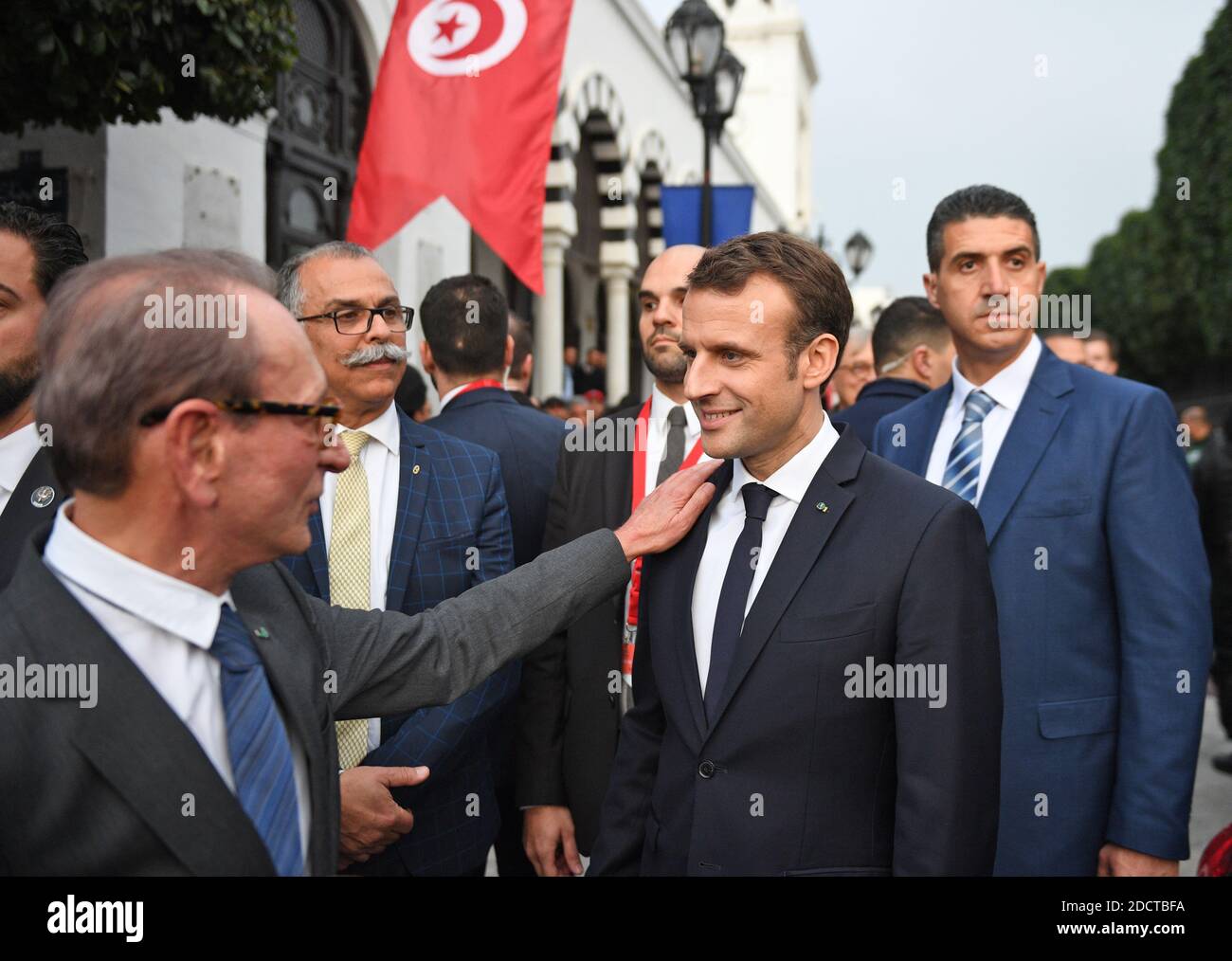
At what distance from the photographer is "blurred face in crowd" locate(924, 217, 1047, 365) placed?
3.30 metres

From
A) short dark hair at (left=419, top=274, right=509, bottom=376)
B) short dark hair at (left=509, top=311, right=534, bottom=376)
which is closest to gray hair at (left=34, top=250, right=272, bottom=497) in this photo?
short dark hair at (left=419, top=274, right=509, bottom=376)

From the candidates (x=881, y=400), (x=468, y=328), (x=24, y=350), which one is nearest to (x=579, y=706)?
(x=468, y=328)

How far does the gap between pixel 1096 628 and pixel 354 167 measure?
948cm

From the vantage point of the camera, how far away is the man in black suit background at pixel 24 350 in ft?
8.18

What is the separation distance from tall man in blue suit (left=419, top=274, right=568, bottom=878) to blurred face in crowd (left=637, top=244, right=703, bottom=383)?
64 centimetres

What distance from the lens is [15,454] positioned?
2645mm

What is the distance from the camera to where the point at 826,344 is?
259 centimetres

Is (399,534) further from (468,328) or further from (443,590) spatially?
(468,328)

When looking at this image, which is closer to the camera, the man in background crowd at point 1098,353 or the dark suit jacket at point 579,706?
the dark suit jacket at point 579,706

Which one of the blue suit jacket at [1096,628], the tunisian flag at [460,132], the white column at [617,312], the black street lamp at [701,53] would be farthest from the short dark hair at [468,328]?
the white column at [617,312]


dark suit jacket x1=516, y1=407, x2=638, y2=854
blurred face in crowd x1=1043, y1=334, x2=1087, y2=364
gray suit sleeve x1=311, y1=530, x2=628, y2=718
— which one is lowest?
dark suit jacket x1=516, y1=407, x2=638, y2=854

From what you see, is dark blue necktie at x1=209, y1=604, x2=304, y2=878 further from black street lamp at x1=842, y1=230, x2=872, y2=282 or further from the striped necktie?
black street lamp at x1=842, y1=230, x2=872, y2=282

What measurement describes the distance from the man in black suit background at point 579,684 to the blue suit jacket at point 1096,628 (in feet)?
3.43

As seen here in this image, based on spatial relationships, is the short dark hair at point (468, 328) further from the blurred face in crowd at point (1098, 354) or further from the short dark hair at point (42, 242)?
the blurred face in crowd at point (1098, 354)
